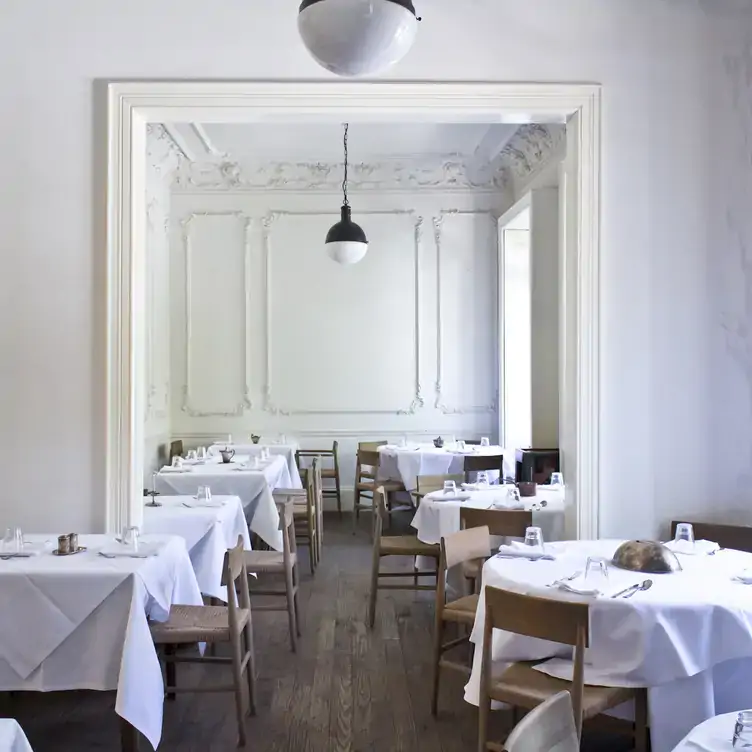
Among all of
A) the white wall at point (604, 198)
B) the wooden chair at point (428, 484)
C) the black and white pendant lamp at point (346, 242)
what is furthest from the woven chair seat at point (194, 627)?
the black and white pendant lamp at point (346, 242)

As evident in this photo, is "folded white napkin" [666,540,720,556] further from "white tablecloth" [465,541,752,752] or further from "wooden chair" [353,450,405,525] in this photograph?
→ "wooden chair" [353,450,405,525]

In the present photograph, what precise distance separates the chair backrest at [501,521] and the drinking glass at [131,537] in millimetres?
1714

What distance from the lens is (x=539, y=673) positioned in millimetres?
3137

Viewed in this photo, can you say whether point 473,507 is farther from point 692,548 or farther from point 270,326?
point 270,326

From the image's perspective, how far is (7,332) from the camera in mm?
4453

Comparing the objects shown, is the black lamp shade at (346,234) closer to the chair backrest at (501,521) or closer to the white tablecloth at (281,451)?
the white tablecloth at (281,451)

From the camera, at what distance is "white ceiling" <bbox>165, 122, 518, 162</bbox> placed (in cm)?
834

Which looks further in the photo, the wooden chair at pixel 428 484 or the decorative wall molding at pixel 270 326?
the decorative wall molding at pixel 270 326

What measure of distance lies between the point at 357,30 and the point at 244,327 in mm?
7044

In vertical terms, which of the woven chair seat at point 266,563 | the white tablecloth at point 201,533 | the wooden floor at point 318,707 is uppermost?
the white tablecloth at point 201,533

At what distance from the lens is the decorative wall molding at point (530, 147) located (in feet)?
24.8

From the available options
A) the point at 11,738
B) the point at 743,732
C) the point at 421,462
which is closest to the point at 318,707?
the point at 11,738

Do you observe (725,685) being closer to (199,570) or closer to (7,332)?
(199,570)

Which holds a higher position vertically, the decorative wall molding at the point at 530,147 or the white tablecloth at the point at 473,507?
the decorative wall molding at the point at 530,147
